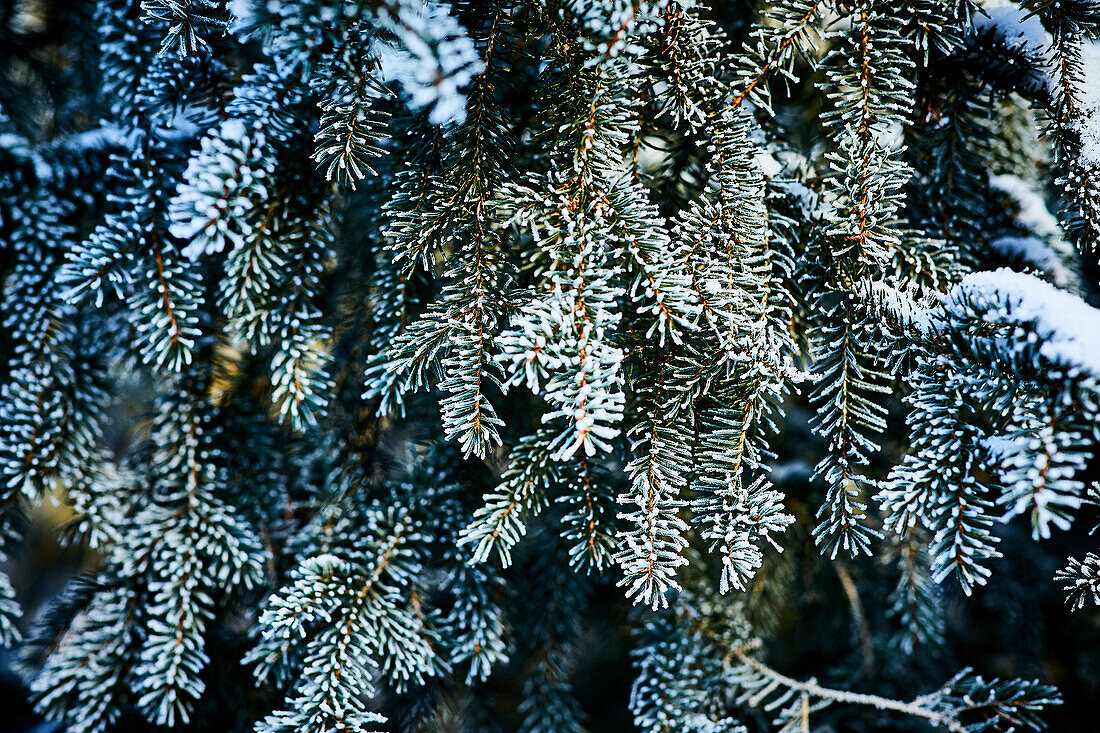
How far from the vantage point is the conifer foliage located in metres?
0.58

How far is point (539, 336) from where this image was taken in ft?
1.73

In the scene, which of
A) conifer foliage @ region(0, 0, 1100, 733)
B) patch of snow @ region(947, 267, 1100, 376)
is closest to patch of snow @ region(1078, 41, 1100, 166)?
conifer foliage @ region(0, 0, 1100, 733)

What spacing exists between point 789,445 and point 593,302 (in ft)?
2.88

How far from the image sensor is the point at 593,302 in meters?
0.56

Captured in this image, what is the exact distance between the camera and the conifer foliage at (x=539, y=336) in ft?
1.91

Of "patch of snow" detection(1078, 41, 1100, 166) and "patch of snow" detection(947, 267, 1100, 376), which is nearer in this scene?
"patch of snow" detection(947, 267, 1100, 376)

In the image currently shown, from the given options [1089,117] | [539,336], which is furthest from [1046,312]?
[539,336]

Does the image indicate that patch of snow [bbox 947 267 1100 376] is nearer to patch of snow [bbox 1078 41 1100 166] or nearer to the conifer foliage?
the conifer foliage

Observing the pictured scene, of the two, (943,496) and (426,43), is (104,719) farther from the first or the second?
(943,496)

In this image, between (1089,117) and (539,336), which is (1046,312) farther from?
(539,336)

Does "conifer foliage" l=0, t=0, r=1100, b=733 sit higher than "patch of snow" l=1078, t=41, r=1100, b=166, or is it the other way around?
"patch of snow" l=1078, t=41, r=1100, b=166

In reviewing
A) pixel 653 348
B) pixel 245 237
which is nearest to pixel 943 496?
pixel 653 348

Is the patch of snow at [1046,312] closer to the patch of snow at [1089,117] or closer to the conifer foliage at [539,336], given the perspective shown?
the conifer foliage at [539,336]

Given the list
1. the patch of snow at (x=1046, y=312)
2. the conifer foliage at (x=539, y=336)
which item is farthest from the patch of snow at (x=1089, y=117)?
the patch of snow at (x=1046, y=312)
